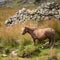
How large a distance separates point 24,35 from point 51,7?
18.0ft

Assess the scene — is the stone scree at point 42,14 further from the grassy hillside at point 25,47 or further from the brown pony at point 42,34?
the brown pony at point 42,34

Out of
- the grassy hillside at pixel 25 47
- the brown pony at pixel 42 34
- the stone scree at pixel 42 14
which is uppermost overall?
the brown pony at pixel 42 34

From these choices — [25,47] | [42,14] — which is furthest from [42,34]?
[42,14]

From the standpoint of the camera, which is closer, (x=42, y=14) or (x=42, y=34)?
(x=42, y=34)

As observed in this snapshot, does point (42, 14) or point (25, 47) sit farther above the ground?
point (25, 47)

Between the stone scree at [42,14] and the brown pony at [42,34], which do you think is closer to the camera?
the brown pony at [42,34]

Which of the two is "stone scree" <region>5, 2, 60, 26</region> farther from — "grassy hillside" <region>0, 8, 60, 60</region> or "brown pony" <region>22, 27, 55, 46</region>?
"brown pony" <region>22, 27, 55, 46</region>

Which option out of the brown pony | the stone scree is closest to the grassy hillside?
the brown pony

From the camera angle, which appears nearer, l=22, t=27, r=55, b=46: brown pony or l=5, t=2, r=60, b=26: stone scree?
l=22, t=27, r=55, b=46: brown pony

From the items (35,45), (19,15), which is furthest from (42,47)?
(19,15)

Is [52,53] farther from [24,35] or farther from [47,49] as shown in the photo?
[24,35]

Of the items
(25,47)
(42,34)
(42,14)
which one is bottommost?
(42,14)

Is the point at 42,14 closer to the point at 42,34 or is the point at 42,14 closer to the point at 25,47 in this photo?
the point at 42,34

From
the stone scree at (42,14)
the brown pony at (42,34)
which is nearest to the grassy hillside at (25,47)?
the brown pony at (42,34)
